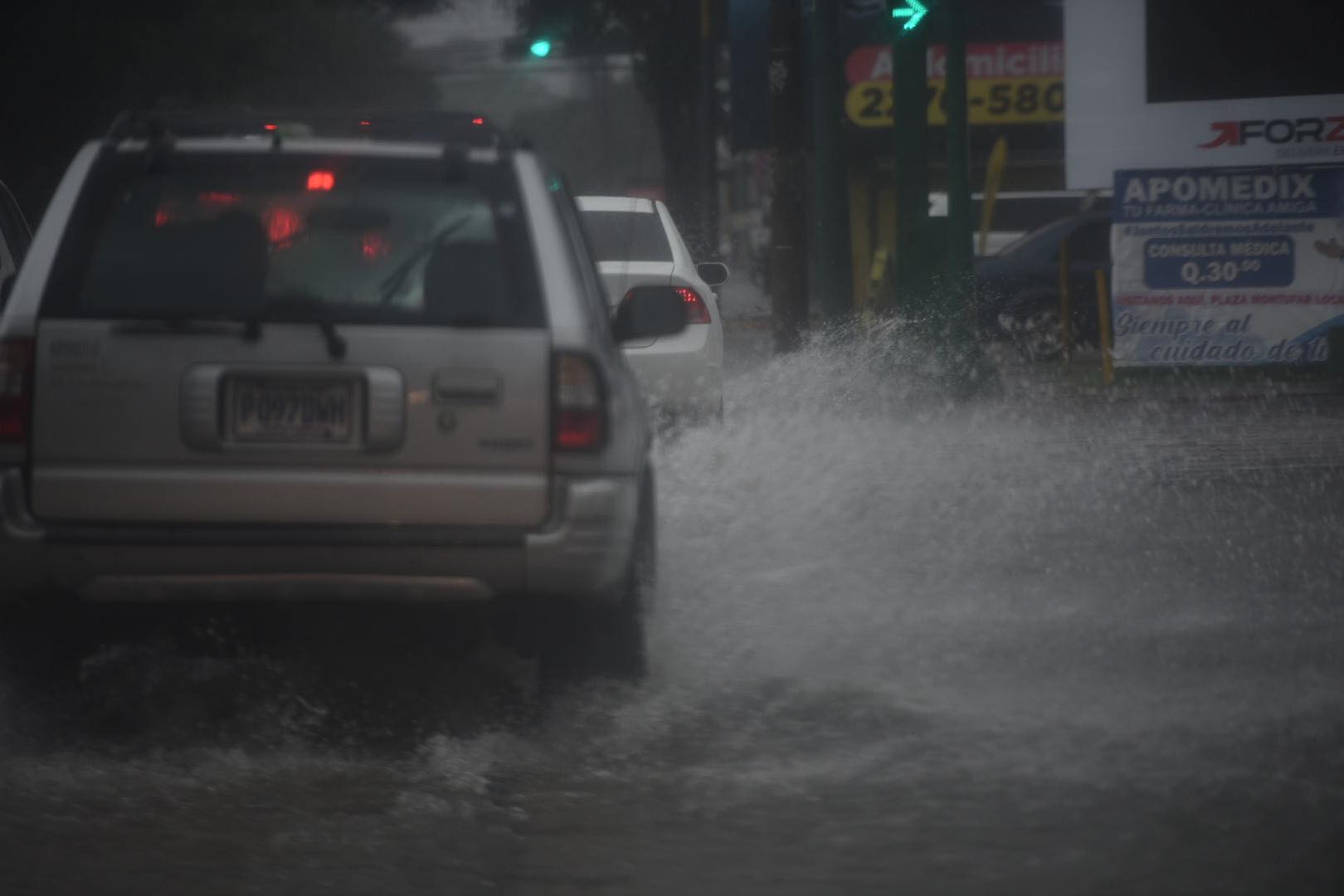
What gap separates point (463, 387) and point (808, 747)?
131 centimetres

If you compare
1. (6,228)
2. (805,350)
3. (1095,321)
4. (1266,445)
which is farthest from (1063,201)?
(6,228)

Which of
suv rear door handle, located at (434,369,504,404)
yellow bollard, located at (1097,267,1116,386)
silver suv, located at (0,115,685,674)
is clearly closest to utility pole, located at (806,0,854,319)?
yellow bollard, located at (1097,267,1116,386)

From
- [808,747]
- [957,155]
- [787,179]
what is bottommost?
[808,747]

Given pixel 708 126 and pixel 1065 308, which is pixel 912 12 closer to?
pixel 1065 308

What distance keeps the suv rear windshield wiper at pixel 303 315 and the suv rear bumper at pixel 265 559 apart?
0.49m

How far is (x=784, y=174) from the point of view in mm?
17750

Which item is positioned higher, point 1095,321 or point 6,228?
point 6,228

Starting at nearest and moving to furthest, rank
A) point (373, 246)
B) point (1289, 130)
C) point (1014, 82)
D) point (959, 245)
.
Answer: point (373, 246) → point (959, 245) → point (1289, 130) → point (1014, 82)

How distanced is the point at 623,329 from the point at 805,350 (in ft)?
38.9

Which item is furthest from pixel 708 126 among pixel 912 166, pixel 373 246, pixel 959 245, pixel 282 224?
pixel 373 246

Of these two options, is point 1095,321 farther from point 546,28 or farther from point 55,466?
point 55,466

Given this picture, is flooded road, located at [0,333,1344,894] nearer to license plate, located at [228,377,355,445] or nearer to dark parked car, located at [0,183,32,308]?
license plate, located at [228,377,355,445]

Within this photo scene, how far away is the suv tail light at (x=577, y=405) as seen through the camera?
5.64 m

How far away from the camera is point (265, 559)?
557 centimetres
